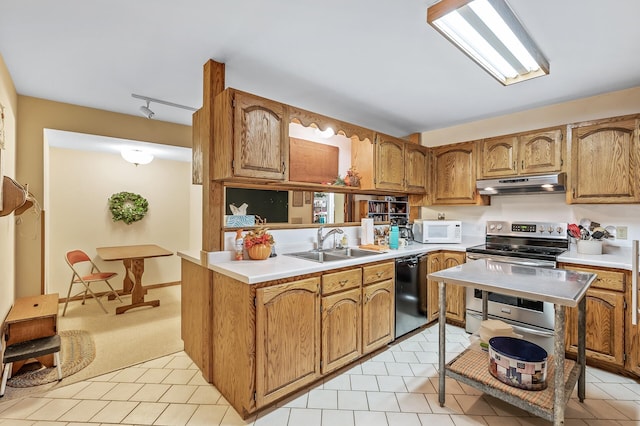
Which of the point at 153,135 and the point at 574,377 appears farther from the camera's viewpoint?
the point at 153,135

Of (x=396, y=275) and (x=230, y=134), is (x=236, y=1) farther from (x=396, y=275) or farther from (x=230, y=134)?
(x=396, y=275)

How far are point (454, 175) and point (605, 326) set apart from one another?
1984 mm

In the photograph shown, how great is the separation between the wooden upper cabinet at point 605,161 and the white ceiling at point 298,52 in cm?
39

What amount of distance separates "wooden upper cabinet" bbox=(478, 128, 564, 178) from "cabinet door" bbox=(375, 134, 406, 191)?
2.97 feet

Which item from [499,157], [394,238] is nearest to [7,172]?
[394,238]

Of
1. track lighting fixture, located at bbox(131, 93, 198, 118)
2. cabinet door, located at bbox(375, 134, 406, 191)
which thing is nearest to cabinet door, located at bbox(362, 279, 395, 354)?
cabinet door, located at bbox(375, 134, 406, 191)

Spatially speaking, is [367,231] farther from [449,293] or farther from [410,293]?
[449,293]

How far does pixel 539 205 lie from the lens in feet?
10.7

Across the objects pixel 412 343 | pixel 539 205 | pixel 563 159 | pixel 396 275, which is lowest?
pixel 412 343

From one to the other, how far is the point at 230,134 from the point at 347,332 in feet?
5.63

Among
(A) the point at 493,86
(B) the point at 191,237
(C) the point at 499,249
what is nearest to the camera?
(A) the point at 493,86

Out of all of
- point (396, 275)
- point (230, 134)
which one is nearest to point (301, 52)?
point (230, 134)

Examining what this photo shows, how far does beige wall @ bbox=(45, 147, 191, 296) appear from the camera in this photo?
163 inches

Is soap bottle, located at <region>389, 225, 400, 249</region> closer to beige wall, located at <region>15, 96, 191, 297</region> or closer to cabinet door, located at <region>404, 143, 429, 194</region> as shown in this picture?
cabinet door, located at <region>404, 143, 429, 194</region>
